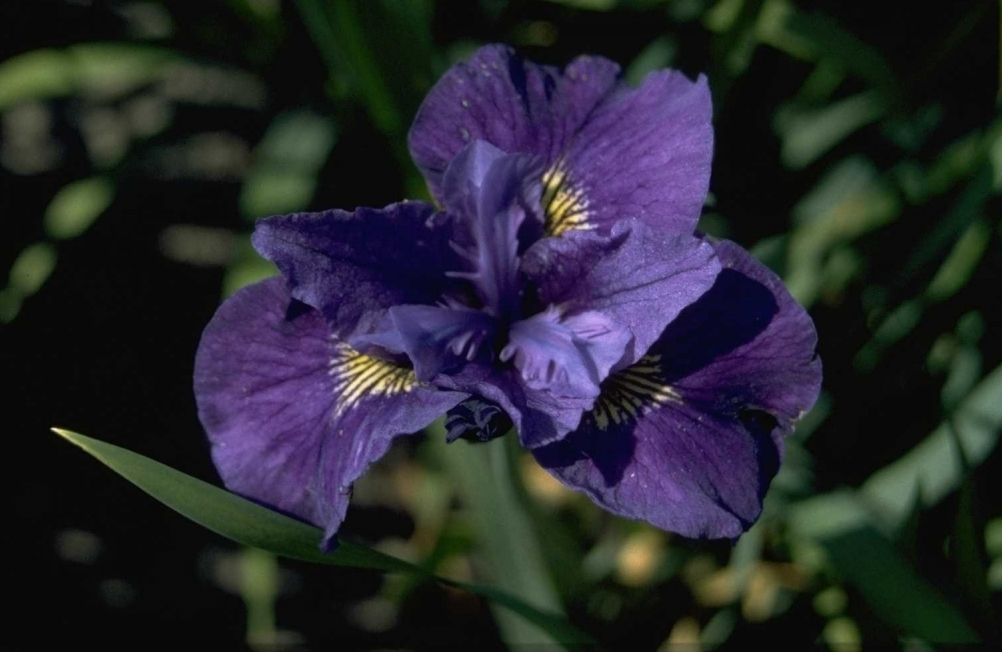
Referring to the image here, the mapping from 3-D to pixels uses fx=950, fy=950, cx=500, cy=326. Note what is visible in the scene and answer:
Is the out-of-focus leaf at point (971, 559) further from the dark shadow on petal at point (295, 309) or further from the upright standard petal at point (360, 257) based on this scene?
the dark shadow on petal at point (295, 309)

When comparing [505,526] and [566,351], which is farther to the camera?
[505,526]

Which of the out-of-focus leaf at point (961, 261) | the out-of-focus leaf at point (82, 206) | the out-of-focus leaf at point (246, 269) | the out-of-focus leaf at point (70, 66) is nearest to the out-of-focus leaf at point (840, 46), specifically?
the out-of-focus leaf at point (961, 261)

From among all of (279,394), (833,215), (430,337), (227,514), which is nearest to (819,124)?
(833,215)

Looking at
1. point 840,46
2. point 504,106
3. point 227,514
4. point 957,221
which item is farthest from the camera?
point 840,46

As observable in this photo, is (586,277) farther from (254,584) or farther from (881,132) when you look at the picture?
(254,584)

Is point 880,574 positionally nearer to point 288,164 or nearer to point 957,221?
point 957,221

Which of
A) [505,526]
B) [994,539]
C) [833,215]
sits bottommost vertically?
[994,539]

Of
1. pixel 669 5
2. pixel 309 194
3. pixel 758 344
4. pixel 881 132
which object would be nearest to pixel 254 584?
pixel 309 194
